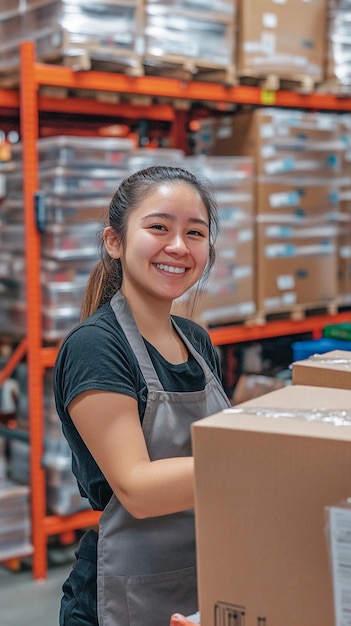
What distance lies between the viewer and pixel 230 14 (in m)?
5.07

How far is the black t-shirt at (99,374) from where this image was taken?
185 cm

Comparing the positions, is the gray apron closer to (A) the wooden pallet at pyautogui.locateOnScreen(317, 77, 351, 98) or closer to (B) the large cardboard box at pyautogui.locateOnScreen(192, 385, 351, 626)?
(B) the large cardboard box at pyautogui.locateOnScreen(192, 385, 351, 626)

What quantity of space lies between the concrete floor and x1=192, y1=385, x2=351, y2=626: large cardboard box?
121 inches

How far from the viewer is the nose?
198 cm

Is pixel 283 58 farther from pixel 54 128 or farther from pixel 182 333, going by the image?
pixel 182 333

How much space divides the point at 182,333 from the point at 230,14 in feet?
11.1

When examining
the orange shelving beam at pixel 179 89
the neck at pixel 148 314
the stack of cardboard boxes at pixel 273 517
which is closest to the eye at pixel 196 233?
the neck at pixel 148 314

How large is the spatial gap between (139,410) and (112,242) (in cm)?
47

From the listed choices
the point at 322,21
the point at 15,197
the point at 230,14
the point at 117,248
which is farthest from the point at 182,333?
the point at 322,21

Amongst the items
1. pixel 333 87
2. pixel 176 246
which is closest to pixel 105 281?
pixel 176 246

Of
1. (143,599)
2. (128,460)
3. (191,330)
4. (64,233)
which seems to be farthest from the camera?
(64,233)

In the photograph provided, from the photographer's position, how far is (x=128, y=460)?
5.84 ft

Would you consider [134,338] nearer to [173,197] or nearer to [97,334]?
[97,334]

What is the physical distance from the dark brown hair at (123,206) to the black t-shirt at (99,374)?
0.15m
